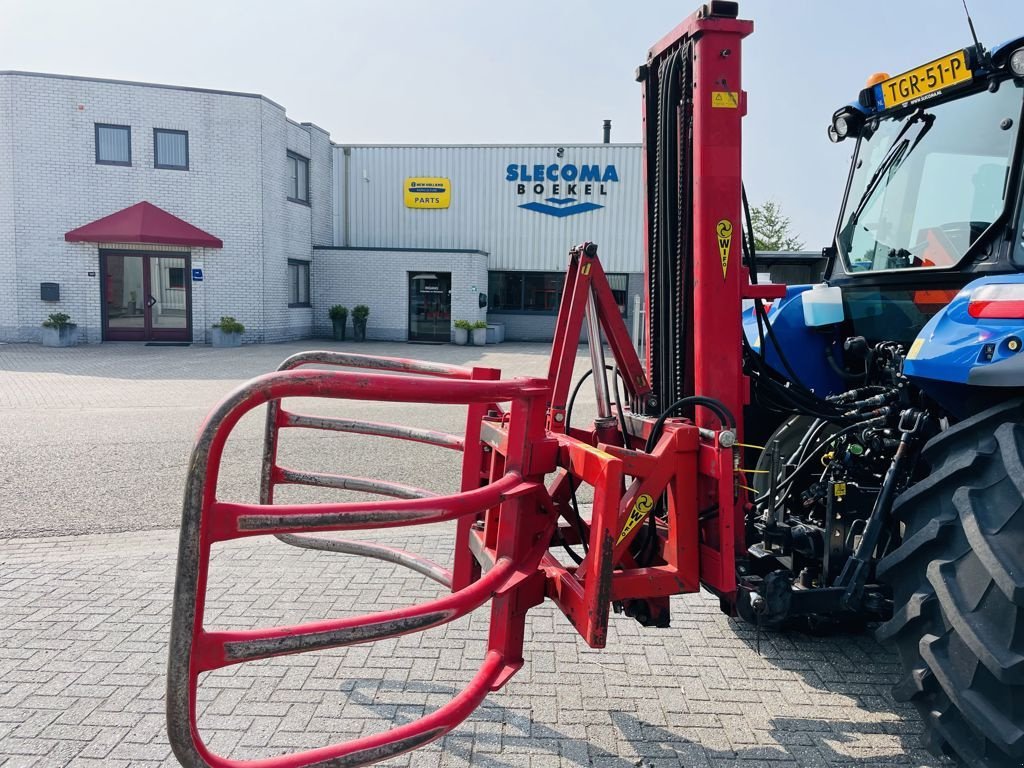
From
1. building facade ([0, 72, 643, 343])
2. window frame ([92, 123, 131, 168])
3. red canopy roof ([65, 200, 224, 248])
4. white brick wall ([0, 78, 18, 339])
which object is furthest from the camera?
window frame ([92, 123, 131, 168])

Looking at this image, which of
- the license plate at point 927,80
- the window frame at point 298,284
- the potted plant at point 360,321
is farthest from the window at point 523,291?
the license plate at point 927,80

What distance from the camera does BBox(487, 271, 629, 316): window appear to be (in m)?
28.0

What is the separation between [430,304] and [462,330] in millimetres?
1696

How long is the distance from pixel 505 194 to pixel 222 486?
21.2 metres

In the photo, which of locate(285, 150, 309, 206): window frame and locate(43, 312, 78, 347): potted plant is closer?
locate(43, 312, 78, 347): potted plant

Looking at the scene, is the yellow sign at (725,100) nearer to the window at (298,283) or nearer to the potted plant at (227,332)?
the potted plant at (227,332)

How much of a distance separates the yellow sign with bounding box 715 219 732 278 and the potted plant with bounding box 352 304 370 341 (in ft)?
76.1

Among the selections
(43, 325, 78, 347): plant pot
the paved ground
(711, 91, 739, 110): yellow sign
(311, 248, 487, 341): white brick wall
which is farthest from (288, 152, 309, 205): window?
(711, 91, 739, 110): yellow sign

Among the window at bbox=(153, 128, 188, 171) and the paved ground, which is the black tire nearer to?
the paved ground

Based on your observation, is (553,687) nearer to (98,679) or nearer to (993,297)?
(98,679)

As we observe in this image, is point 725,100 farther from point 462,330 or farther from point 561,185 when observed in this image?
point 561,185

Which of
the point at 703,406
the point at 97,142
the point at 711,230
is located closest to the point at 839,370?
the point at 703,406

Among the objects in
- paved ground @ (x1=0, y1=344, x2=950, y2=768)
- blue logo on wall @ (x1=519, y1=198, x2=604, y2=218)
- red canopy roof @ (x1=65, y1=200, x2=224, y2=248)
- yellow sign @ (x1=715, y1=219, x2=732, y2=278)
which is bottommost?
paved ground @ (x1=0, y1=344, x2=950, y2=768)

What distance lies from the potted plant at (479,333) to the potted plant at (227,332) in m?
7.11
